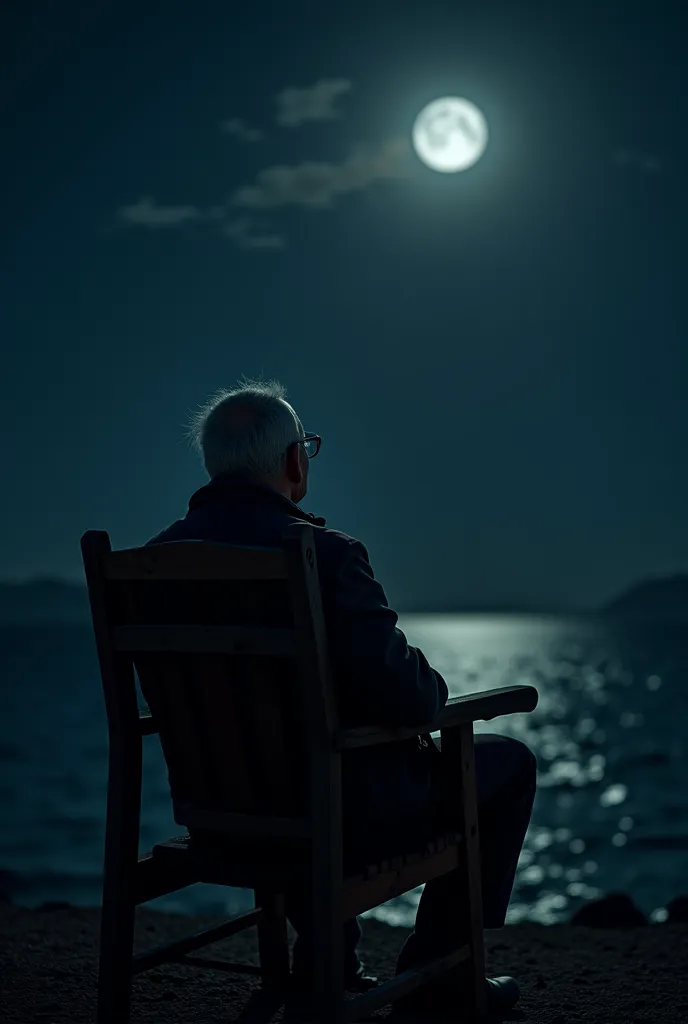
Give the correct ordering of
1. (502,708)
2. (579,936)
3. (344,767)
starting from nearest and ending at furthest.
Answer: (344,767), (502,708), (579,936)

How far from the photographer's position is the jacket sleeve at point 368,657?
2.73 meters

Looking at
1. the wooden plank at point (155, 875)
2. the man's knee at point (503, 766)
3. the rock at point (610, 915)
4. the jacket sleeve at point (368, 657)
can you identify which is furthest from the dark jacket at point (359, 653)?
the rock at point (610, 915)

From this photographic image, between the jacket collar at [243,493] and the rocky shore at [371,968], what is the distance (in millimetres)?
1758

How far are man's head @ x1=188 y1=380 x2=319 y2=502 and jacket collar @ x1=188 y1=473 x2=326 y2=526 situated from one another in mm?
44

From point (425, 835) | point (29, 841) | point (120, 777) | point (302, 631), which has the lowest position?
point (29, 841)

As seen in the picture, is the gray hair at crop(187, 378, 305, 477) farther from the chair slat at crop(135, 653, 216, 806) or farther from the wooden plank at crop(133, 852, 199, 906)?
the wooden plank at crop(133, 852, 199, 906)

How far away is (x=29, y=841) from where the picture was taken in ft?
72.7

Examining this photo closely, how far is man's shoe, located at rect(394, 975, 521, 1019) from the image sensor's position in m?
3.49

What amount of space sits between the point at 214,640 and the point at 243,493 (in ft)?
1.52

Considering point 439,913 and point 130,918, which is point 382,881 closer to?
point 439,913

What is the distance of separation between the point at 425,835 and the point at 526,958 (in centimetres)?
220

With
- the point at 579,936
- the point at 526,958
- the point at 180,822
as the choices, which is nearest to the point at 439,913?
the point at 180,822

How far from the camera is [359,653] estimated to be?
107 inches

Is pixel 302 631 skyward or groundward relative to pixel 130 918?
skyward
